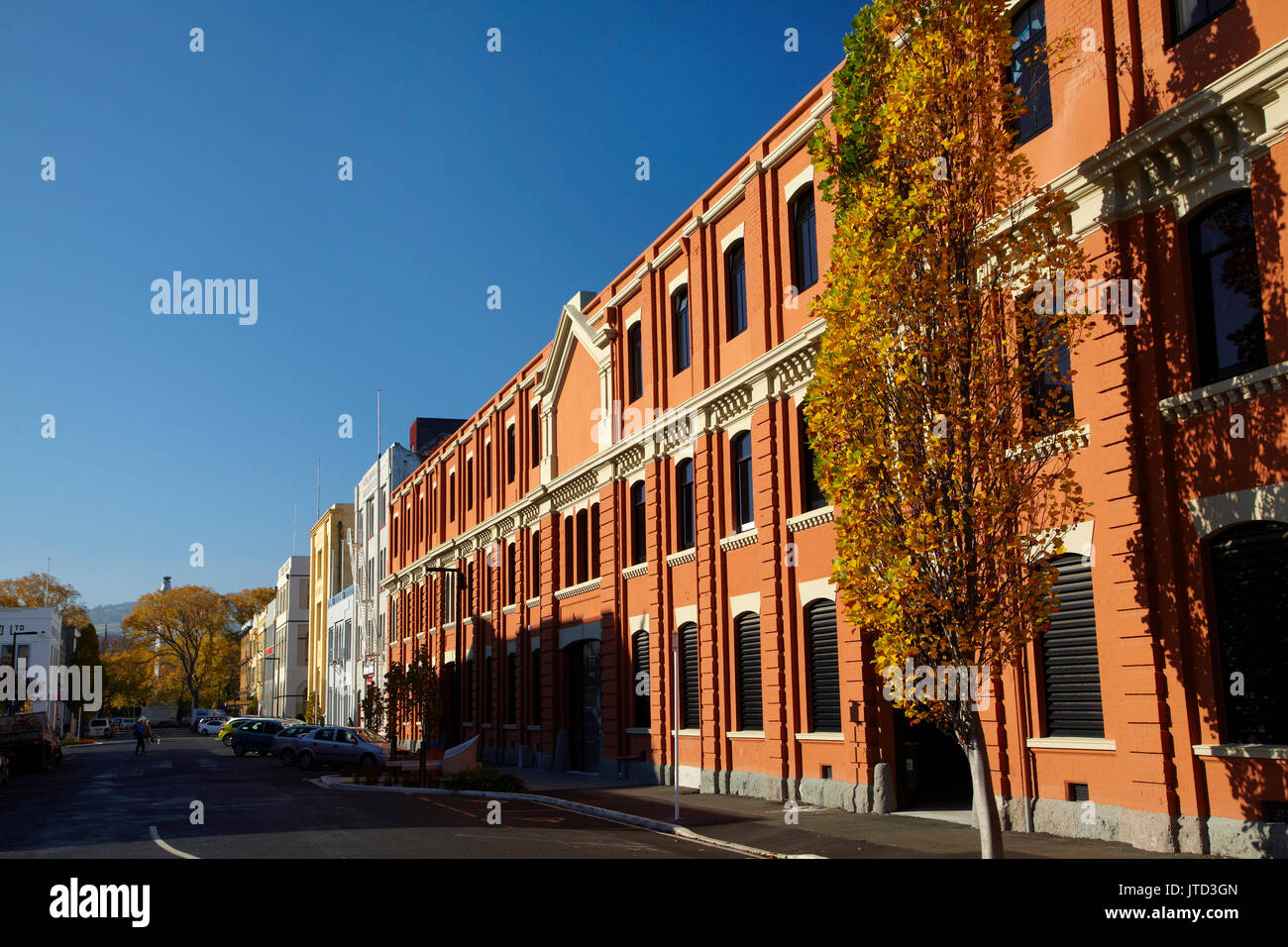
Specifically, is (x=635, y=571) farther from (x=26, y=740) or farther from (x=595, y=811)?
(x=26, y=740)

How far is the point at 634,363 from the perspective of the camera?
31.1 meters

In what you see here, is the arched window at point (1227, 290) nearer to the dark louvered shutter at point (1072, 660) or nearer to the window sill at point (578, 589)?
the dark louvered shutter at point (1072, 660)

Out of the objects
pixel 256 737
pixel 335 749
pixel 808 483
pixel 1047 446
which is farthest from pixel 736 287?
pixel 256 737

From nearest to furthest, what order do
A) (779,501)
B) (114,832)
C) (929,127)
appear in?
1. (929,127)
2. (114,832)
3. (779,501)

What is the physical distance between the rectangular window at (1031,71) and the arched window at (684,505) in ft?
41.1

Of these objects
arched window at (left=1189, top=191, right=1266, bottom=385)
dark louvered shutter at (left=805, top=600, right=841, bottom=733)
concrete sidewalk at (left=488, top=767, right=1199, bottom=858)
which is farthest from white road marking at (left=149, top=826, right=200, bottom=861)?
arched window at (left=1189, top=191, right=1266, bottom=385)

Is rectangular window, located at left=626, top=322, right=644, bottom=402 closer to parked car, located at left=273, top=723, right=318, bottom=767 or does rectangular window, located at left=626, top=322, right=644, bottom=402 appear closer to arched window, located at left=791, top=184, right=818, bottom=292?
arched window, located at left=791, top=184, right=818, bottom=292

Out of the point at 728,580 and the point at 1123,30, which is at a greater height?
the point at 1123,30

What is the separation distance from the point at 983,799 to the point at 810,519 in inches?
369

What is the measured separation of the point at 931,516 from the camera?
42.5 feet

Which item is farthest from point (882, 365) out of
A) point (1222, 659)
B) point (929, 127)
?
point (1222, 659)

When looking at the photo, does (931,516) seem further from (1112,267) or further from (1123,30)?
(1123,30)

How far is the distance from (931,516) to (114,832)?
45.6 feet

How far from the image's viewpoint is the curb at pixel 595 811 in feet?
51.7
